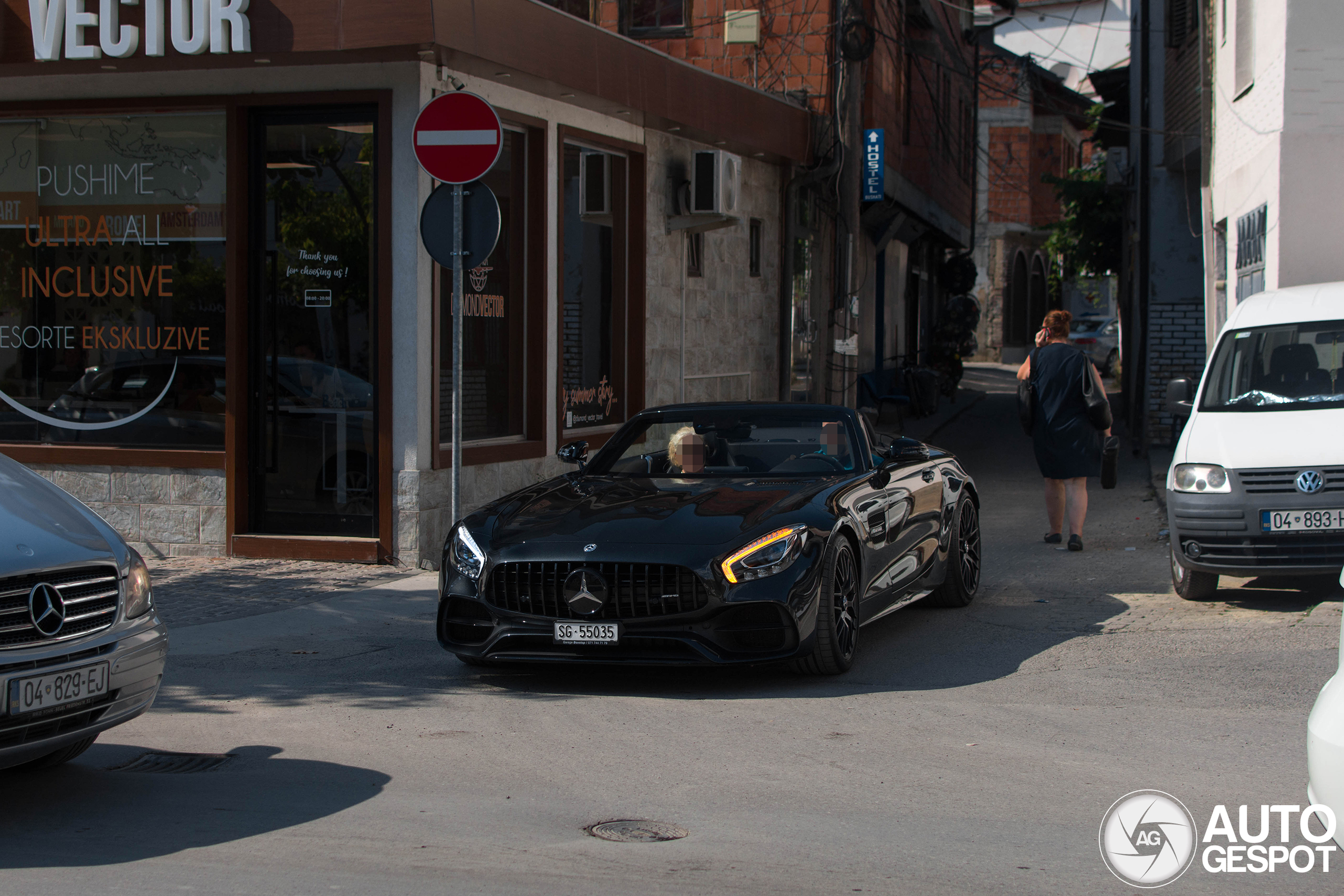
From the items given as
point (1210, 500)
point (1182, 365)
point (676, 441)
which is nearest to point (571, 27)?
point (676, 441)

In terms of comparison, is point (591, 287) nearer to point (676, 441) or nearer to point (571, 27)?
point (571, 27)

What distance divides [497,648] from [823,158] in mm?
11856

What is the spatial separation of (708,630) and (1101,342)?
118ft

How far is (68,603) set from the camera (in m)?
4.80

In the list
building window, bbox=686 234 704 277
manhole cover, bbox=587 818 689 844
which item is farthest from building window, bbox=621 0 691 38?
manhole cover, bbox=587 818 689 844

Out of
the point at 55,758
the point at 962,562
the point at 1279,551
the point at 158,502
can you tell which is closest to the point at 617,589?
the point at 55,758

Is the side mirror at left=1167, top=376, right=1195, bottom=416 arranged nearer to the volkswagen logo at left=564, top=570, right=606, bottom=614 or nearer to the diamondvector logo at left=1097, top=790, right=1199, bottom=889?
the volkswagen logo at left=564, top=570, right=606, bottom=614

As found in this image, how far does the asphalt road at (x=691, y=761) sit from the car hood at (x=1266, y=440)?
94 cm

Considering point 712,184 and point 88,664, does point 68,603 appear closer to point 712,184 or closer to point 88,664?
point 88,664

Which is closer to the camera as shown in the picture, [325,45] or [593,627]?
[593,627]

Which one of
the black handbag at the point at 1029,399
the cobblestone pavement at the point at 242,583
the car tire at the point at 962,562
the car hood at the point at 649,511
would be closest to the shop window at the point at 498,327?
the cobblestone pavement at the point at 242,583

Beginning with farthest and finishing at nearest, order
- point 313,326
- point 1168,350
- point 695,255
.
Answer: point 1168,350 → point 695,255 → point 313,326

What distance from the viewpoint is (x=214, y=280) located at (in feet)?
35.7

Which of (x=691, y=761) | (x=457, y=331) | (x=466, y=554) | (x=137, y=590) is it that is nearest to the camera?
(x=137, y=590)
